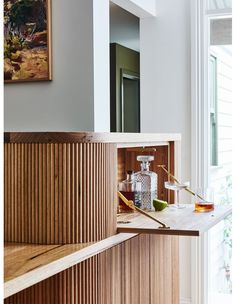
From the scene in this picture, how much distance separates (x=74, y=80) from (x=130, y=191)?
1.11m

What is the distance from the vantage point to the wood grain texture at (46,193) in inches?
56.8

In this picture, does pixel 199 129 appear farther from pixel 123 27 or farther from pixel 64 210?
pixel 64 210

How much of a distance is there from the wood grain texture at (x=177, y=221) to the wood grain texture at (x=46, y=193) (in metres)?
0.22

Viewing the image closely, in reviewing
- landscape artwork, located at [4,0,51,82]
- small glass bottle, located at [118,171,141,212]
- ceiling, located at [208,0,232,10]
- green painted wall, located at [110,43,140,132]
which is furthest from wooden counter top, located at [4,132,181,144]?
green painted wall, located at [110,43,140,132]

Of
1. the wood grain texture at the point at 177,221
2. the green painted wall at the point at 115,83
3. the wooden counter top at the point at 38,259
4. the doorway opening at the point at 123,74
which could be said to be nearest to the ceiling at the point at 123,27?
the doorway opening at the point at 123,74

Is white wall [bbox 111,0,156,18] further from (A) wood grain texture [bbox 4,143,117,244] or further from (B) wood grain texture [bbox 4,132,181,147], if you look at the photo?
(A) wood grain texture [bbox 4,143,117,244]

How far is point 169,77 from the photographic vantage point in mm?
3830

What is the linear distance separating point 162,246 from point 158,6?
7.50ft

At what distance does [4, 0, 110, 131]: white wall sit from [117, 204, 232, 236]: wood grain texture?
974 millimetres

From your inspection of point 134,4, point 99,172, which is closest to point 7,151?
point 99,172

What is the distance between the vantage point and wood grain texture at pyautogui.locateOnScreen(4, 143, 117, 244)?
4.73 ft

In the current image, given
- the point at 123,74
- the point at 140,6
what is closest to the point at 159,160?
the point at 140,6

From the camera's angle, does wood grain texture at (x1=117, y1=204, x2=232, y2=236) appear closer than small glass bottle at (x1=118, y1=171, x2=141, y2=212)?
Yes

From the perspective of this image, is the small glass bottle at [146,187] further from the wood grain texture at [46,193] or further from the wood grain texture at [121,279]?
the wood grain texture at [46,193]
